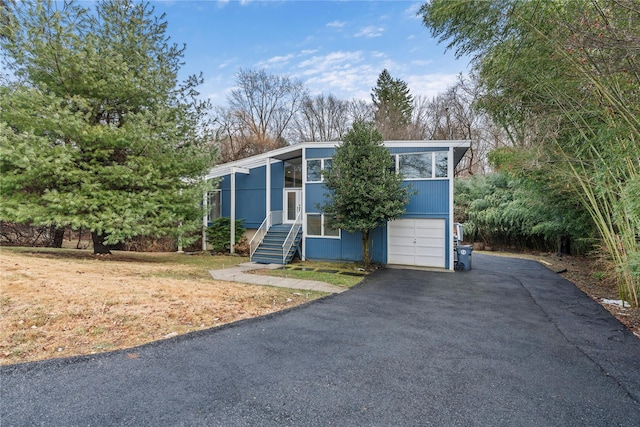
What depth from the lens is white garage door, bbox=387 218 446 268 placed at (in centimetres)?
1070

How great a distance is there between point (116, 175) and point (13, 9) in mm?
5266

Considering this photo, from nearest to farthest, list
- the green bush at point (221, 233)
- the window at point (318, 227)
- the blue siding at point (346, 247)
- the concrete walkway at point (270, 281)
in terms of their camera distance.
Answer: the concrete walkway at point (270, 281)
the blue siding at point (346, 247)
the window at point (318, 227)
the green bush at point (221, 233)

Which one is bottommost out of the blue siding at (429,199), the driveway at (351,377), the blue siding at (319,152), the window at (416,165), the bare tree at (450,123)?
the driveway at (351,377)

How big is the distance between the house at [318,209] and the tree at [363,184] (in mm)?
1106

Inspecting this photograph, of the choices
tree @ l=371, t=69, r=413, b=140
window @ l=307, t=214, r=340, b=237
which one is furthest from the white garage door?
tree @ l=371, t=69, r=413, b=140

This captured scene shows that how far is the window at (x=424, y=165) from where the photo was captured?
10484mm

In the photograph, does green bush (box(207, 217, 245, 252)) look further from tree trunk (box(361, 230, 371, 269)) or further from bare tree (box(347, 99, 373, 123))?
bare tree (box(347, 99, 373, 123))

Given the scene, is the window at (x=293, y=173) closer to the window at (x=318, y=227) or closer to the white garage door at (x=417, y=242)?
the window at (x=318, y=227)

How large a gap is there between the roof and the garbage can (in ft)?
11.1

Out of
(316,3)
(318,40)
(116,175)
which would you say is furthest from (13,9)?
(318,40)

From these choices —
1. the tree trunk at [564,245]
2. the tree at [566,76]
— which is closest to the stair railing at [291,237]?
the tree at [566,76]


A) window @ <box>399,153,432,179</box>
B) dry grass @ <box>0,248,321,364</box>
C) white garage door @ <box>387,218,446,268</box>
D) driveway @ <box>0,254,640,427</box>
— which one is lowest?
driveway @ <box>0,254,640,427</box>

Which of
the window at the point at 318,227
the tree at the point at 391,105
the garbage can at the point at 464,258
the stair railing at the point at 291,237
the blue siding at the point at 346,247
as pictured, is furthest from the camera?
the tree at the point at 391,105

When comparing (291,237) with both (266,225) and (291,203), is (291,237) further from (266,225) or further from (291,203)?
(291,203)
